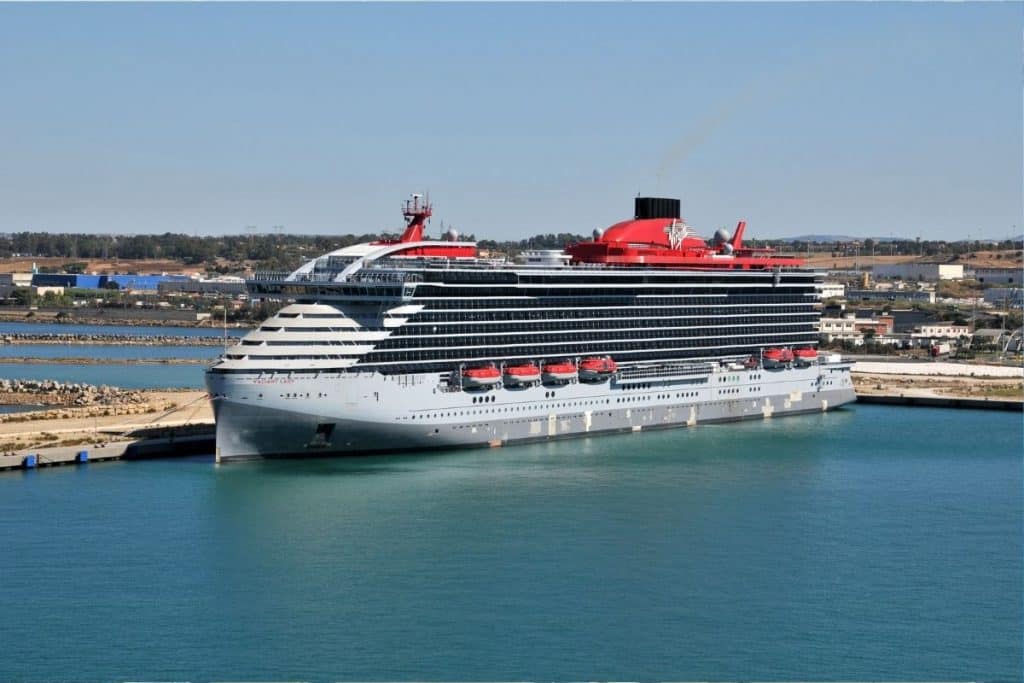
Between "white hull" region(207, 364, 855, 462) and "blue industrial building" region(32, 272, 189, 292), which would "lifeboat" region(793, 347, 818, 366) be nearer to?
"white hull" region(207, 364, 855, 462)

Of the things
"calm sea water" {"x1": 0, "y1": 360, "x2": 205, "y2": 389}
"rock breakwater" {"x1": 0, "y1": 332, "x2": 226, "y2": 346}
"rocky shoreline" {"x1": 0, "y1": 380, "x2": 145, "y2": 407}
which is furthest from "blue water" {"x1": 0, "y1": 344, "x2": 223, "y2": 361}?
"rocky shoreline" {"x1": 0, "y1": 380, "x2": 145, "y2": 407}

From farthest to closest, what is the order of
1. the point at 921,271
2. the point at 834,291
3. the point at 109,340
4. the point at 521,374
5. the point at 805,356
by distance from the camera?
the point at 921,271 → the point at 834,291 → the point at 109,340 → the point at 805,356 → the point at 521,374

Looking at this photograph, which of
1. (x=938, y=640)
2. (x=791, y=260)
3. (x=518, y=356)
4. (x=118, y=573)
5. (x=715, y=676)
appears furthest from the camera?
(x=791, y=260)

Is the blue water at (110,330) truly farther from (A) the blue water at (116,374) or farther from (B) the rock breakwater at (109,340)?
(A) the blue water at (116,374)

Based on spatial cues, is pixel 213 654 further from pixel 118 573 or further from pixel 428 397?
pixel 428 397

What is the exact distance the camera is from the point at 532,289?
5550 cm

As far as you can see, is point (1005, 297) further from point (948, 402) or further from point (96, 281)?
point (96, 281)

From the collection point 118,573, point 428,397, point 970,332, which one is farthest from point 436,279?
point 970,332

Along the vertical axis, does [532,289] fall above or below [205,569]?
above

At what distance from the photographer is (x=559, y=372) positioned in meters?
55.2

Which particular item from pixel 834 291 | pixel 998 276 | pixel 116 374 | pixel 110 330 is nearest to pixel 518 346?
pixel 116 374

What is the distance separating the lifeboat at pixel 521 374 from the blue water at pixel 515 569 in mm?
2249

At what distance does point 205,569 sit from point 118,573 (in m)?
1.98

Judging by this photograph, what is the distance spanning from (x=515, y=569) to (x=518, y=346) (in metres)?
18.9
